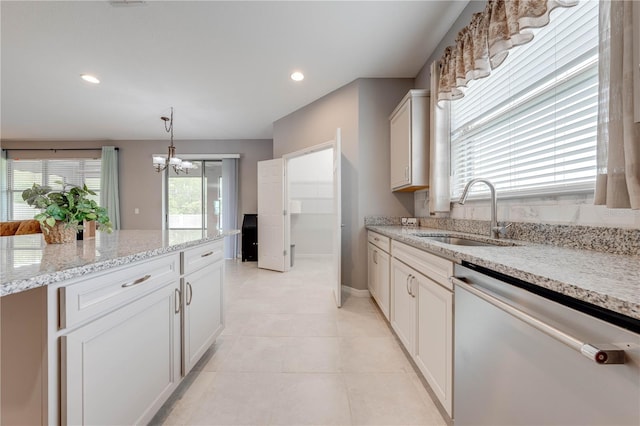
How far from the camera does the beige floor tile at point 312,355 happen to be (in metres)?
1.65

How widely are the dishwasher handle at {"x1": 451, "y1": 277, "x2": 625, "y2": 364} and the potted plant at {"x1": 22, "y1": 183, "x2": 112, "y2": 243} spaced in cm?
175

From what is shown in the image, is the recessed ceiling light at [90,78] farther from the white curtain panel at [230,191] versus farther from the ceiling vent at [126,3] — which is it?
the white curtain panel at [230,191]

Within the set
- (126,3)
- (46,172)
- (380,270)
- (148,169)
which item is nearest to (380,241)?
(380,270)

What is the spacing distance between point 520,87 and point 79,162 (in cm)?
788


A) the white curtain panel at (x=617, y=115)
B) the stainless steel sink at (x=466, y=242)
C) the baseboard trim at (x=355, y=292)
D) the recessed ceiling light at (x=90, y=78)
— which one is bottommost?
the baseboard trim at (x=355, y=292)

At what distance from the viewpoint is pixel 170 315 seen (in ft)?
4.12

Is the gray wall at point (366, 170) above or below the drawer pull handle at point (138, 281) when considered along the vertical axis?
above

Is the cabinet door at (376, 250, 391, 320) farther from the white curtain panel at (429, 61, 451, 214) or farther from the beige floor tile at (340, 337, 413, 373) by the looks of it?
the white curtain panel at (429, 61, 451, 214)

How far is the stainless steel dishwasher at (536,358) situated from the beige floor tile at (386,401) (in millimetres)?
263

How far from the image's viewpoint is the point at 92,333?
2.69 ft

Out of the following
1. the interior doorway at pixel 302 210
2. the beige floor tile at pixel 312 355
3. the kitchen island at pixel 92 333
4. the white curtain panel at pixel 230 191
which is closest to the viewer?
the kitchen island at pixel 92 333

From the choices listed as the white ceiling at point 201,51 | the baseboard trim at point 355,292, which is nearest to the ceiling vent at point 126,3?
the white ceiling at point 201,51

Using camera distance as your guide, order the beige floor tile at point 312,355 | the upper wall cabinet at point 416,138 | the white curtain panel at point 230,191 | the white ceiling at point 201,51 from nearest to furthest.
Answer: the beige floor tile at point 312,355, the white ceiling at point 201,51, the upper wall cabinet at point 416,138, the white curtain panel at point 230,191

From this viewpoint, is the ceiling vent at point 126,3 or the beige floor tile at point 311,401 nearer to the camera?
the beige floor tile at point 311,401
